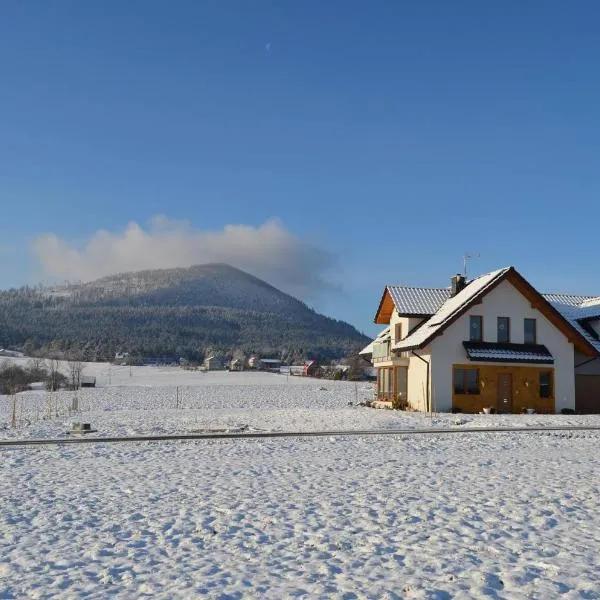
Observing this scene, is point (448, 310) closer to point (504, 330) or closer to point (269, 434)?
point (504, 330)

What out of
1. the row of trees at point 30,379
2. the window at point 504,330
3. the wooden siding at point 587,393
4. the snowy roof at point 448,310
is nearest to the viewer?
the snowy roof at point 448,310

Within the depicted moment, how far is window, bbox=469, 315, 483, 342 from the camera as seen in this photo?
111 ft

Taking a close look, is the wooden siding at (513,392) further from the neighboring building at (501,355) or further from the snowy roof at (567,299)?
the snowy roof at (567,299)

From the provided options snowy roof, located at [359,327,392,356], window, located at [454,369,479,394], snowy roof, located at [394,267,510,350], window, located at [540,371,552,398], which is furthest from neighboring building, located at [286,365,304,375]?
window, located at [454,369,479,394]

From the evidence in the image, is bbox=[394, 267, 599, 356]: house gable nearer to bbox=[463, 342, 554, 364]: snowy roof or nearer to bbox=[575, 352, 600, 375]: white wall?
bbox=[575, 352, 600, 375]: white wall

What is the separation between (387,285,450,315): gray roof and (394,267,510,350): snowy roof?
62 centimetres

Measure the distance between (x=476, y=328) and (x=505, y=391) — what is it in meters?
3.51

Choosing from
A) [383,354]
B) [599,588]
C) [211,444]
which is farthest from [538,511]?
[383,354]

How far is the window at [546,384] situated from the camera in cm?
3388

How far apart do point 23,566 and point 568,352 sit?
3178 centimetres

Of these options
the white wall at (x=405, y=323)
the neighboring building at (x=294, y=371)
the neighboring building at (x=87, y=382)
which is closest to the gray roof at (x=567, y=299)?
the white wall at (x=405, y=323)

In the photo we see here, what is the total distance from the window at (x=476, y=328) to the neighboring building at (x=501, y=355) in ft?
0.17

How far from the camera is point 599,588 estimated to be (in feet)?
23.2

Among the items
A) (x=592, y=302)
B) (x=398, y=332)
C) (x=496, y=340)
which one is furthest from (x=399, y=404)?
(x=592, y=302)
